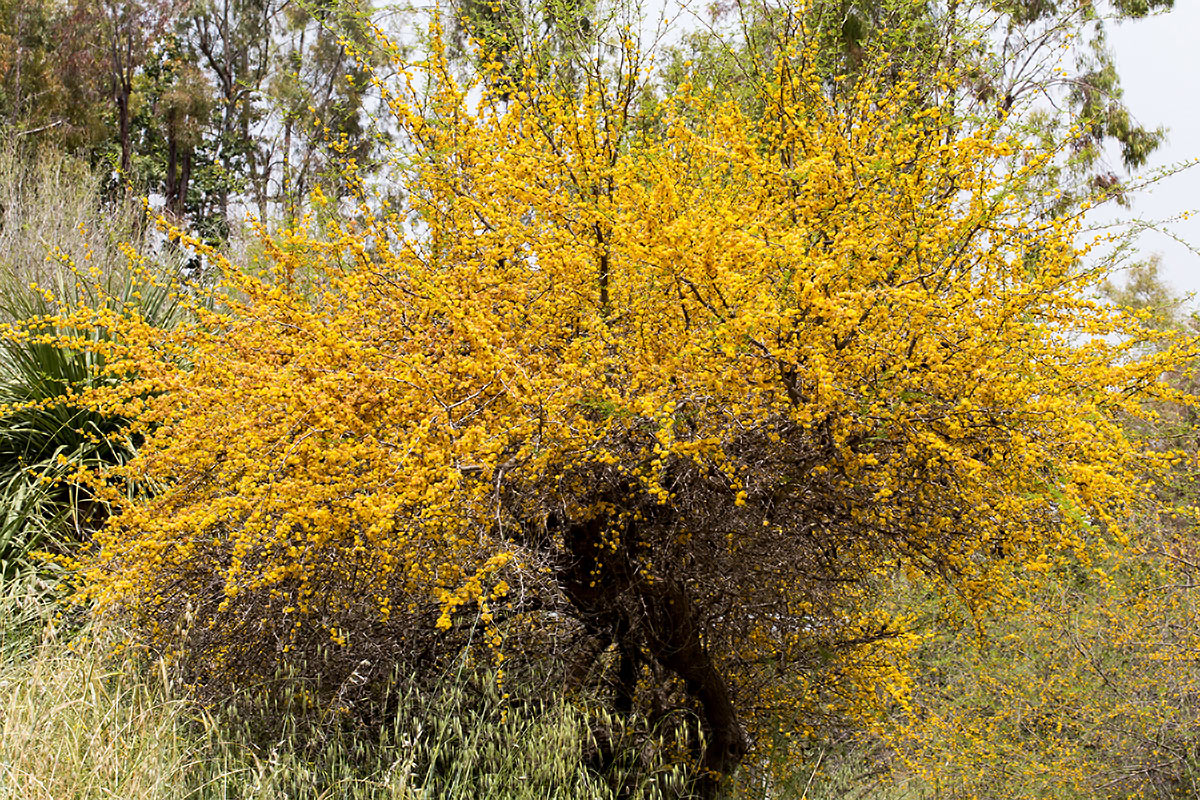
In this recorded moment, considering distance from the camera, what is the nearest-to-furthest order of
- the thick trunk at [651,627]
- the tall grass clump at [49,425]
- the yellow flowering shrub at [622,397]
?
the yellow flowering shrub at [622,397], the thick trunk at [651,627], the tall grass clump at [49,425]

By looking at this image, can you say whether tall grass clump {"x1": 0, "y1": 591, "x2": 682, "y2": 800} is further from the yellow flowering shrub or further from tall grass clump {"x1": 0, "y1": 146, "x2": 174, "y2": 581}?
tall grass clump {"x1": 0, "y1": 146, "x2": 174, "y2": 581}

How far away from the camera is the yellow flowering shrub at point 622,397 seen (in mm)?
3289

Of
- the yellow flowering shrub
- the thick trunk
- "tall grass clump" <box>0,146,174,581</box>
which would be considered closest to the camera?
the yellow flowering shrub

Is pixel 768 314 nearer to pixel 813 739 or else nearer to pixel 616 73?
pixel 616 73

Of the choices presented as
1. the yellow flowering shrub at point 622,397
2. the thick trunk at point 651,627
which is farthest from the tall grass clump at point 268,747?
the thick trunk at point 651,627

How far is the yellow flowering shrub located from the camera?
329 centimetres

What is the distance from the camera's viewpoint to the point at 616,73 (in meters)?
4.27

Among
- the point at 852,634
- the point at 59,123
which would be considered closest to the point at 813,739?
the point at 852,634

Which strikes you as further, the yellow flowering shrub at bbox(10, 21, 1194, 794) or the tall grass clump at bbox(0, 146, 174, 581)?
the tall grass clump at bbox(0, 146, 174, 581)

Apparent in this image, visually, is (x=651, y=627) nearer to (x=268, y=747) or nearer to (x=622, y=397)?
(x=622, y=397)

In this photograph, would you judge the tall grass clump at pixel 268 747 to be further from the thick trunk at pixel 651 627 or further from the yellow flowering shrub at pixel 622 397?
the thick trunk at pixel 651 627

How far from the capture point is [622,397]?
3453 millimetres

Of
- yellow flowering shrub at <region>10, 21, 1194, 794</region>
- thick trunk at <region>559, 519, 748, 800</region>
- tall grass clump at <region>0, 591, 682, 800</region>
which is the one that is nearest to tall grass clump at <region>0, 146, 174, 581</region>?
tall grass clump at <region>0, 591, 682, 800</region>

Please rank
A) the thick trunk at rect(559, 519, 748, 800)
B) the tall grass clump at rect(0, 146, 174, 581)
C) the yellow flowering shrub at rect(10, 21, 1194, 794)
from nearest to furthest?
the yellow flowering shrub at rect(10, 21, 1194, 794)
the thick trunk at rect(559, 519, 748, 800)
the tall grass clump at rect(0, 146, 174, 581)
